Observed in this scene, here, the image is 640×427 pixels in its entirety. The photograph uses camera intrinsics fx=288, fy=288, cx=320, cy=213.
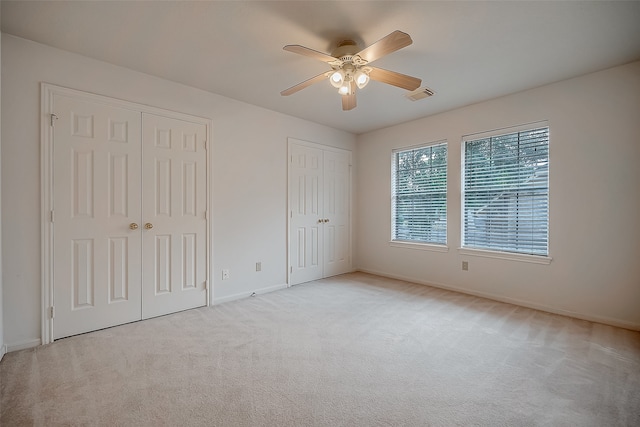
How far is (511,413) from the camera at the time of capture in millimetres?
1652

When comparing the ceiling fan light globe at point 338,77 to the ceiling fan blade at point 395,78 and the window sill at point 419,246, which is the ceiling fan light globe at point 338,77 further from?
the window sill at point 419,246

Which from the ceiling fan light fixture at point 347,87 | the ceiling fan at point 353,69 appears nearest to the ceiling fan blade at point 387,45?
the ceiling fan at point 353,69

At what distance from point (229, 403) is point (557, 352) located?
256cm

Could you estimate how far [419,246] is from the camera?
178 inches

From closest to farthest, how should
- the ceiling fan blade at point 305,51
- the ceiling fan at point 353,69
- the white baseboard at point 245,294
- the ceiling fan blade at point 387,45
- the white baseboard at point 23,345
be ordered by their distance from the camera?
1. the ceiling fan blade at point 387,45
2. the ceiling fan blade at point 305,51
3. the ceiling fan at point 353,69
4. the white baseboard at point 23,345
5. the white baseboard at point 245,294

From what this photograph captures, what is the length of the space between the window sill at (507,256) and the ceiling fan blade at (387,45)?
2942mm

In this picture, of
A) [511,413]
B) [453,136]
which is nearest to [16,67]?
[511,413]

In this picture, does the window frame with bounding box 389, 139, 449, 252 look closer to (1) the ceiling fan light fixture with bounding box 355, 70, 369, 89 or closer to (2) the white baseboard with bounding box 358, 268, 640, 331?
(2) the white baseboard with bounding box 358, 268, 640, 331

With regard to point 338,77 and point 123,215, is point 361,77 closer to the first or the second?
point 338,77

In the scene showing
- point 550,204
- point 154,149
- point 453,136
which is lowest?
point 550,204

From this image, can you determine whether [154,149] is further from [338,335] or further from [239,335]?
[338,335]

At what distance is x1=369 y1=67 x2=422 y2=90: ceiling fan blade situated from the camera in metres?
2.34

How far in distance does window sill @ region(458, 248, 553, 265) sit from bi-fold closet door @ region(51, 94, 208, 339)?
11.4 feet

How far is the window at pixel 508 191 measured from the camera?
340 centimetres
